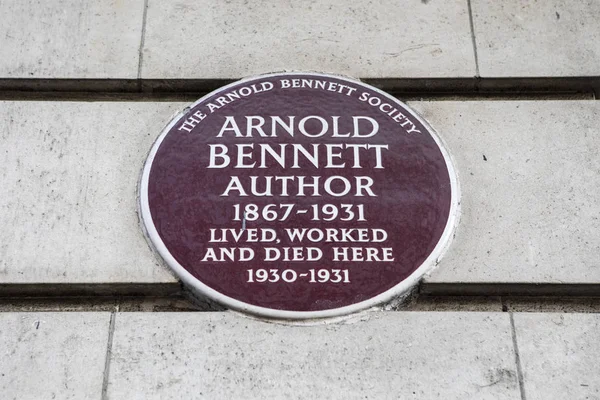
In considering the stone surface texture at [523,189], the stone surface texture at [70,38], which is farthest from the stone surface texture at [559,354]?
the stone surface texture at [70,38]

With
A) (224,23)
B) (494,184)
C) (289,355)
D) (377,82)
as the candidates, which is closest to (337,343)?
(289,355)

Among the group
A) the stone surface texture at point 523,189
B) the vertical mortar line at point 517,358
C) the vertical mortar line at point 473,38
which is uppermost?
the vertical mortar line at point 473,38

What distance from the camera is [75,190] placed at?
363 centimetres

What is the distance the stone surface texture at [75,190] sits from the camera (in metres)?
3.45

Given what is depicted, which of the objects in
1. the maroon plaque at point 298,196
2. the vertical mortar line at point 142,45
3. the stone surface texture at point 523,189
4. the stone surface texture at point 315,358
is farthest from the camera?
the vertical mortar line at point 142,45

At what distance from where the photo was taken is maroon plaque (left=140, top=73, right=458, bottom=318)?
10.9 ft

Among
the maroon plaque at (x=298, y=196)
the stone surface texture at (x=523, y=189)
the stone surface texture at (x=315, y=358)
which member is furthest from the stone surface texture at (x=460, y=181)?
the stone surface texture at (x=315, y=358)

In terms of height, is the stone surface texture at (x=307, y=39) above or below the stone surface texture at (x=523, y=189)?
above

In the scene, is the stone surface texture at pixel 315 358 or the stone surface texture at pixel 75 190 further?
the stone surface texture at pixel 75 190

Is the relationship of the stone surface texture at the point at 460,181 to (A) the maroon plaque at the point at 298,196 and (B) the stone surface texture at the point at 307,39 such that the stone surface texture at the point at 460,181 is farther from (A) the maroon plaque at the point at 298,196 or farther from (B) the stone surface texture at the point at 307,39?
(B) the stone surface texture at the point at 307,39

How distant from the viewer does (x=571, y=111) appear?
3.85 m

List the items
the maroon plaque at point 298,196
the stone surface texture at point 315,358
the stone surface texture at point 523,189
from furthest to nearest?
the stone surface texture at point 523,189
the maroon plaque at point 298,196
the stone surface texture at point 315,358

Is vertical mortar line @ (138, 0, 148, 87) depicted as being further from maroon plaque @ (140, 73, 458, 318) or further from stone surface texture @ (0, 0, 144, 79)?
maroon plaque @ (140, 73, 458, 318)

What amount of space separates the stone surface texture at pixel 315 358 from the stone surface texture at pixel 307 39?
1.15 meters
